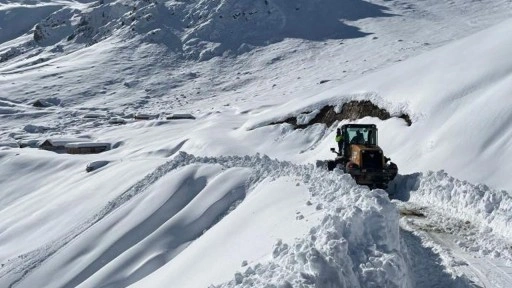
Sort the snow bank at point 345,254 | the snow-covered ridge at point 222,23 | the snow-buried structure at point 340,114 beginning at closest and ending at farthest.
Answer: the snow bank at point 345,254
the snow-buried structure at point 340,114
the snow-covered ridge at point 222,23

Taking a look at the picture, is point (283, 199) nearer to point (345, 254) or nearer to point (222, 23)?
point (345, 254)

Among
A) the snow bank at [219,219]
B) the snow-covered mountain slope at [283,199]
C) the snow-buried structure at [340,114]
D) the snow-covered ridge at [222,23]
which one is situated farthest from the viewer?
the snow-covered ridge at [222,23]

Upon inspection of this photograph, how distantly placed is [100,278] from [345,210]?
8968 millimetres

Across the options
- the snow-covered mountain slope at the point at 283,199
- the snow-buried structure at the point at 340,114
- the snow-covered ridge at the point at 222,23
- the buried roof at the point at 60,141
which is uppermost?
the snow-covered mountain slope at the point at 283,199

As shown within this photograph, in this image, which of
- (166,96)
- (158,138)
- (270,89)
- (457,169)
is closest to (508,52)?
(457,169)

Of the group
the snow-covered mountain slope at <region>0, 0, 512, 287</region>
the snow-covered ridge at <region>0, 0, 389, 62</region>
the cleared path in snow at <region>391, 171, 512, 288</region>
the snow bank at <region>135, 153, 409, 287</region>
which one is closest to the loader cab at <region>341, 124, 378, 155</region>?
the snow-covered mountain slope at <region>0, 0, 512, 287</region>

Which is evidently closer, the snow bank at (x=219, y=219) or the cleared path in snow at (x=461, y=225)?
the snow bank at (x=219, y=219)

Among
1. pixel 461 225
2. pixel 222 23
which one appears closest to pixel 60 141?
pixel 461 225

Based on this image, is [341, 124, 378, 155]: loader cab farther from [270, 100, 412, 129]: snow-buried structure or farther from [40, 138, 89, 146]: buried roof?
[40, 138, 89, 146]: buried roof

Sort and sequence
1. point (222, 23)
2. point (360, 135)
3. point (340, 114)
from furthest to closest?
point (222, 23) → point (340, 114) → point (360, 135)

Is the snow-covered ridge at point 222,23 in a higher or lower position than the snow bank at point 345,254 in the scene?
lower

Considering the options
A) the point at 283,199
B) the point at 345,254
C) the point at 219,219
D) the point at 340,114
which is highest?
the point at 345,254

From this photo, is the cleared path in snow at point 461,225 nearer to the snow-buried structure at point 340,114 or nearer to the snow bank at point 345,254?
the snow bank at point 345,254

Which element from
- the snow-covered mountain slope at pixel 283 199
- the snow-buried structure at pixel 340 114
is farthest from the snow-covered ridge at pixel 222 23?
the snow-buried structure at pixel 340 114
